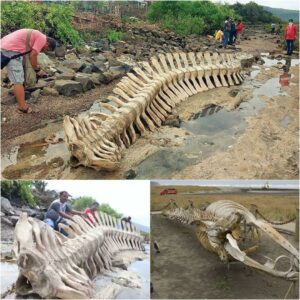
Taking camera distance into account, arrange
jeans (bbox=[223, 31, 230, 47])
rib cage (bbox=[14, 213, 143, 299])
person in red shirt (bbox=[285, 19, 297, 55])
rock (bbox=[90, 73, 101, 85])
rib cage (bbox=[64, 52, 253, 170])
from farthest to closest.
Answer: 1. jeans (bbox=[223, 31, 230, 47])
2. rock (bbox=[90, 73, 101, 85])
3. person in red shirt (bbox=[285, 19, 297, 55])
4. rib cage (bbox=[64, 52, 253, 170])
5. rib cage (bbox=[14, 213, 143, 299])

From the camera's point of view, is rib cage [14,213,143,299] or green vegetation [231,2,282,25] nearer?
rib cage [14,213,143,299]

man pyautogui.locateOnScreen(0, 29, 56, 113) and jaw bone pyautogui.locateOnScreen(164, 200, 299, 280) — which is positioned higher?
man pyautogui.locateOnScreen(0, 29, 56, 113)

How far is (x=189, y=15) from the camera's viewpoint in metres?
3.54

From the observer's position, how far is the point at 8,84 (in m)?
3.31

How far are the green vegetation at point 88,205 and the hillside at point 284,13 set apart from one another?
1.74 m

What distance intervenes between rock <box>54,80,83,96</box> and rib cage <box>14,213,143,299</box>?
100 cm

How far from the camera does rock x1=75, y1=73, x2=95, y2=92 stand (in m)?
3.62

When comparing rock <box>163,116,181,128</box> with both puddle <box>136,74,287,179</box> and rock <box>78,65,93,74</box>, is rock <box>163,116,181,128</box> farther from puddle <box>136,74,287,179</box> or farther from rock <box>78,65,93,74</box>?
rock <box>78,65,93,74</box>

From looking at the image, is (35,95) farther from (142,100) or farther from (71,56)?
(142,100)

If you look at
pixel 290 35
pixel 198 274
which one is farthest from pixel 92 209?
pixel 290 35

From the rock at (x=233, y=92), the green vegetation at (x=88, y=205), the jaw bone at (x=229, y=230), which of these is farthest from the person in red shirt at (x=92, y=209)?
the rock at (x=233, y=92)

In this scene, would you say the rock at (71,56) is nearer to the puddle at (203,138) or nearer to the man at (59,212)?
the puddle at (203,138)

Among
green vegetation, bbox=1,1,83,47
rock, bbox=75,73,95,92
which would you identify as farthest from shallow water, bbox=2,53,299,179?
green vegetation, bbox=1,1,83,47

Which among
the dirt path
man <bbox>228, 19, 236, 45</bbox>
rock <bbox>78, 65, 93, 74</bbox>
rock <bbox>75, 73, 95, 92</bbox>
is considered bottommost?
the dirt path
